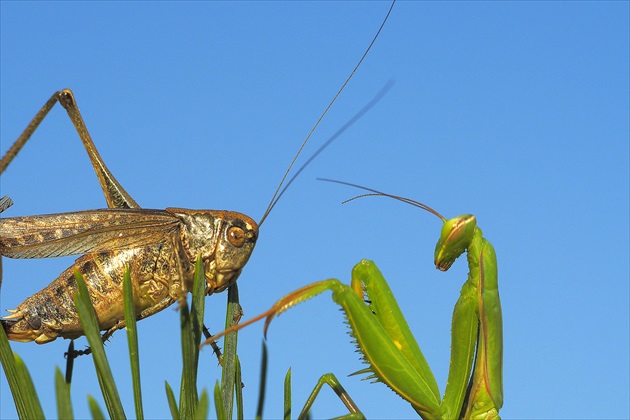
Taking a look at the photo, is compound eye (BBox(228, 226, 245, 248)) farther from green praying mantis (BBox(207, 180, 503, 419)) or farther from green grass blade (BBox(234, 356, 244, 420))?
green grass blade (BBox(234, 356, 244, 420))

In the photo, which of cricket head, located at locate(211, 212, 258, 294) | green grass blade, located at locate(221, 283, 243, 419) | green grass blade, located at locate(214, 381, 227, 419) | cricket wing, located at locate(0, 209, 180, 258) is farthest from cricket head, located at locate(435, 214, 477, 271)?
cricket wing, located at locate(0, 209, 180, 258)

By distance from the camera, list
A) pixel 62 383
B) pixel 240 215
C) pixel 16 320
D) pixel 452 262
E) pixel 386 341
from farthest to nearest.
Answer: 1. pixel 240 215
2. pixel 16 320
3. pixel 452 262
4. pixel 386 341
5. pixel 62 383

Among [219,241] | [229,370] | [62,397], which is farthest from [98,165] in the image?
[62,397]

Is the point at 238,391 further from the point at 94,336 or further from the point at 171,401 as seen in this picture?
the point at 94,336

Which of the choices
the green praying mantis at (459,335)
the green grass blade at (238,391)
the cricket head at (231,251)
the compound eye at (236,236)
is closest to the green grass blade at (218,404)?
the green grass blade at (238,391)

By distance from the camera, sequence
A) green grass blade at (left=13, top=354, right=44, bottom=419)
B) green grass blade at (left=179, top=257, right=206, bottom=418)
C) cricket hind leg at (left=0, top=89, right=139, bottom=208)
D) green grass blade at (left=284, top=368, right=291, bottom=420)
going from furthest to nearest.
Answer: cricket hind leg at (left=0, top=89, right=139, bottom=208) < green grass blade at (left=284, top=368, right=291, bottom=420) < green grass blade at (left=179, top=257, right=206, bottom=418) < green grass blade at (left=13, top=354, right=44, bottom=419)

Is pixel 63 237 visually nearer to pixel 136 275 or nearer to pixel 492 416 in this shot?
pixel 136 275

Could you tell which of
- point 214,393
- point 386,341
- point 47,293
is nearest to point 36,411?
point 214,393
